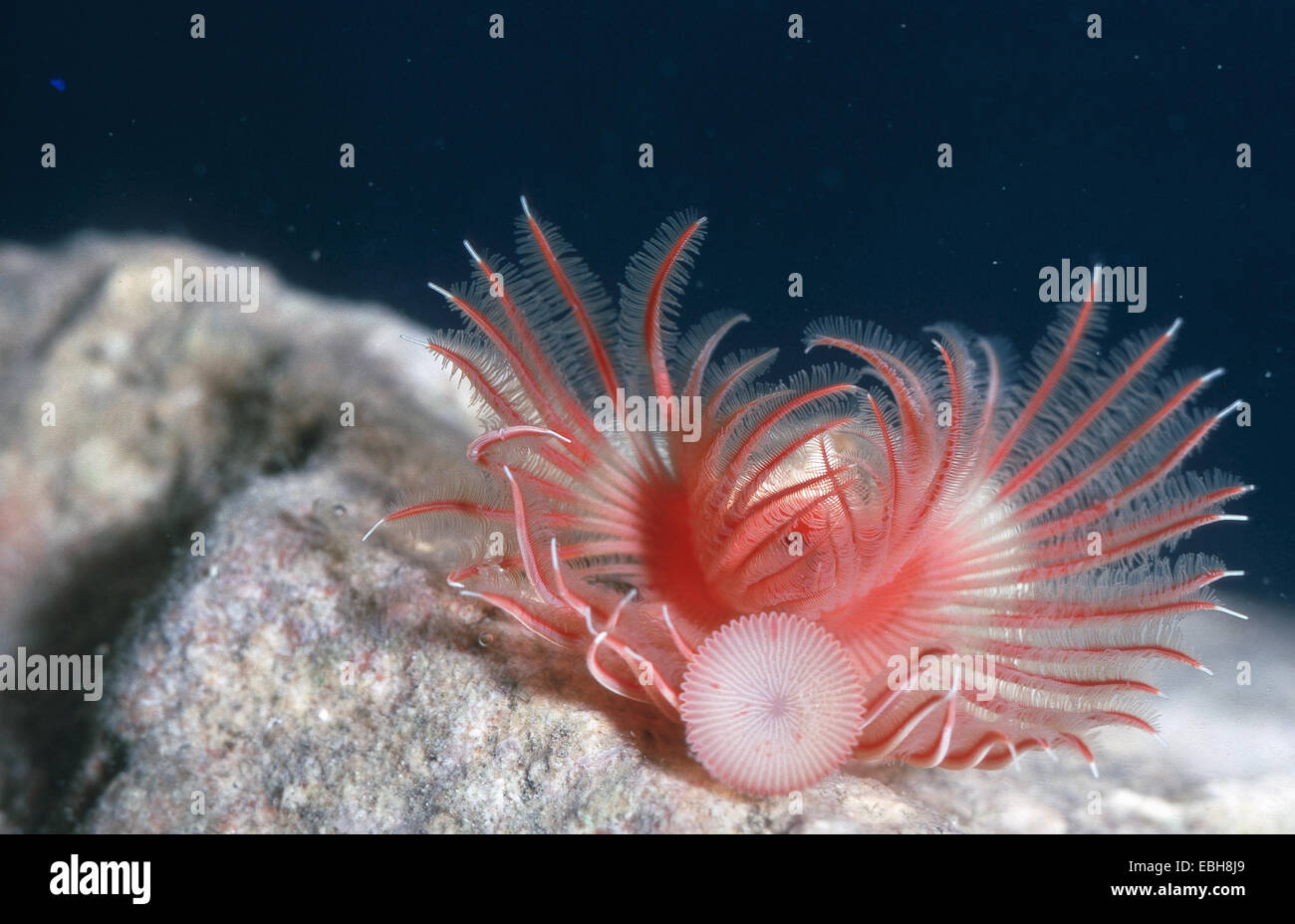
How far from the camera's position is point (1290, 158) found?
6098mm

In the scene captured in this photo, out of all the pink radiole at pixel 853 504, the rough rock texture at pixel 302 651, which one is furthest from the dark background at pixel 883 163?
the pink radiole at pixel 853 504

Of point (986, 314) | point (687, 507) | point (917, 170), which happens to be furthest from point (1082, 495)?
point (917, 170)

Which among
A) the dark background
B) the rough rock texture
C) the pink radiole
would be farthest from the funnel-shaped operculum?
the dark background

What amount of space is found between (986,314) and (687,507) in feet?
14.4

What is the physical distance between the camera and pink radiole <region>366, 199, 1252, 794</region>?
2689 millimetres

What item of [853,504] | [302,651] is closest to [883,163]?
[853,504]

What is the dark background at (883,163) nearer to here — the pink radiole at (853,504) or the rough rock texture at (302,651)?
the rough rock texture at (302,651)

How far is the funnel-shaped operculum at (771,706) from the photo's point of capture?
7.70ft

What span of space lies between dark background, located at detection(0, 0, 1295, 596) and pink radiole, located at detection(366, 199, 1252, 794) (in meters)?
2.67

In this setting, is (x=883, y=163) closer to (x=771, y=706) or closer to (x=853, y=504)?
(x=853, y=504)

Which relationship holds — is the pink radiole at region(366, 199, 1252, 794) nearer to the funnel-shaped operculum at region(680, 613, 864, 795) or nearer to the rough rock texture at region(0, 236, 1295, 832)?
the funnel-shaped operculum at region(680, 613, 864, 795)

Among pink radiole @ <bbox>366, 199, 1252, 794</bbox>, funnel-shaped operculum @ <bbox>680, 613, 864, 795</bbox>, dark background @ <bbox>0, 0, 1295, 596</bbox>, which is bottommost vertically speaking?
funnel-shaped operculum @ <bbox>680, 613, 864, 795</bbox>
